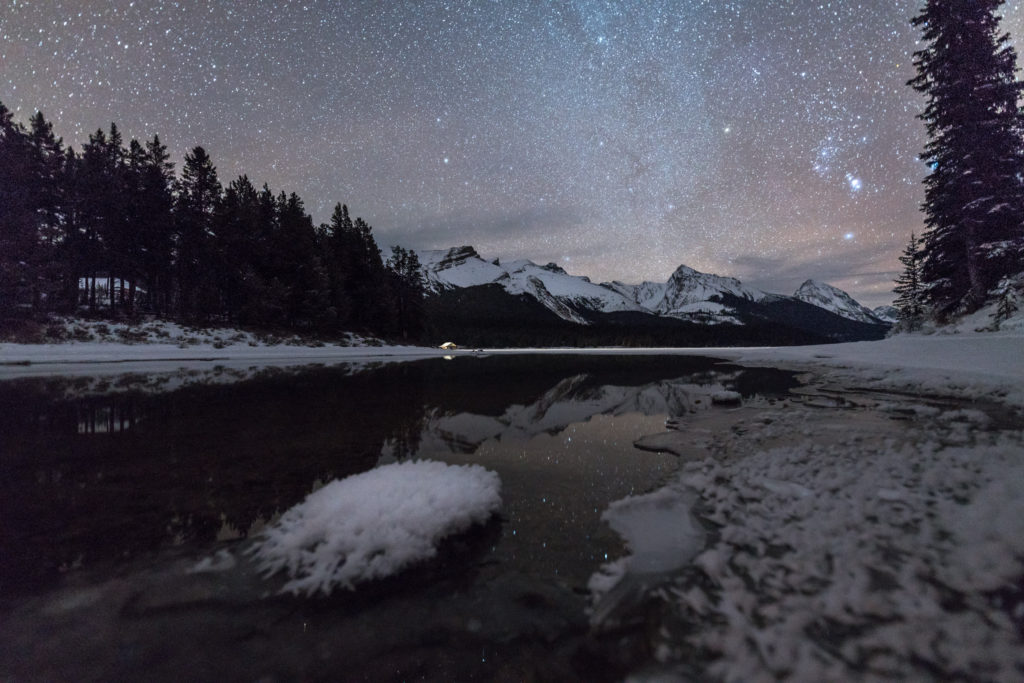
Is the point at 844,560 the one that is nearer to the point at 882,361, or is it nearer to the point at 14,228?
the point at 882,361

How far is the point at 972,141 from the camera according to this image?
20.6 m

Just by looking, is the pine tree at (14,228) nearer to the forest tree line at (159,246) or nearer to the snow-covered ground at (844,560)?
the forest tree line at (159,246)

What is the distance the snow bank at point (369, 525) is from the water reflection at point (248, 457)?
0.48 m

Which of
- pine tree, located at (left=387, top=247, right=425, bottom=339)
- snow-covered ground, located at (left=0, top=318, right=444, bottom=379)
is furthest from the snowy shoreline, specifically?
pine tree, located at (left=387, top=247, right=425, bottom=339)

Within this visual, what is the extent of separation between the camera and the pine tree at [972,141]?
783 inches

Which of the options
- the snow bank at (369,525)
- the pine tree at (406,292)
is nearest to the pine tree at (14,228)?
the pine tree at (406,292)

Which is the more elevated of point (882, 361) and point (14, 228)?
point (14, 228)

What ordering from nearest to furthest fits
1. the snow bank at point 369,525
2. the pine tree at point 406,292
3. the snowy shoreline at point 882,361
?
the snow bank at point 369,525 < the snowy shoreline at point 882,361 < the pine tree at point 406,292

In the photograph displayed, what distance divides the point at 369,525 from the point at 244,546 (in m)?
1.14

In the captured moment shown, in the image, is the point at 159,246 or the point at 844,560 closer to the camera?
the point at 844,560

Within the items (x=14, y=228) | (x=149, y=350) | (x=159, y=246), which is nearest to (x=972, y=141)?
(x=149, y=350)

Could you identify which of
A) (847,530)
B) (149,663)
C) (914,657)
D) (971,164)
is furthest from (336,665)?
(971,164)

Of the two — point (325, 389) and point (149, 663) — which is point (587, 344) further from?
point (149, 663)

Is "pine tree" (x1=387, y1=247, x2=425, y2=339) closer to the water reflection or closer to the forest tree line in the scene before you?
the forest tree line
